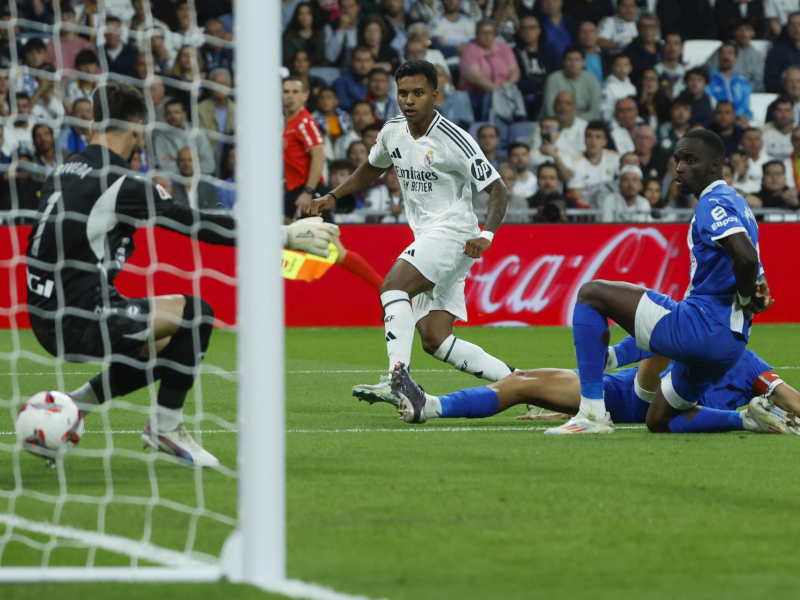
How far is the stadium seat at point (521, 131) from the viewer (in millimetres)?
14305

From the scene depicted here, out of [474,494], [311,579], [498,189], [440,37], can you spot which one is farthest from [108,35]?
[311,579]

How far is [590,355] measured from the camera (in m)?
5.36

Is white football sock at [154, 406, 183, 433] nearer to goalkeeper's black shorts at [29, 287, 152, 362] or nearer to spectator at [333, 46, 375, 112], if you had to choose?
goalkeeper's black shorts at [29, 287, 152, 362]

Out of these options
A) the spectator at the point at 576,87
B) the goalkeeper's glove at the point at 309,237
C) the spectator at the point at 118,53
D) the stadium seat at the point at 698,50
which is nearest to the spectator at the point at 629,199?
the spectator at the point at 576,87

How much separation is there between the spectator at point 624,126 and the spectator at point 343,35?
3.41m

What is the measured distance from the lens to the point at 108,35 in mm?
12727

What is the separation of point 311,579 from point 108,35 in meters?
11.0

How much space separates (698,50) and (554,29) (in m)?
2.29

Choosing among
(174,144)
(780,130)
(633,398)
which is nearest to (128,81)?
(174,144)

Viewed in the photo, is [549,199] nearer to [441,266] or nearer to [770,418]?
[441,266]

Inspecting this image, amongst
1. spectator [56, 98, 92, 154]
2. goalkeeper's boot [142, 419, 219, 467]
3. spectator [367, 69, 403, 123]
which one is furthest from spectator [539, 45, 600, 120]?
goalkeeper's boot [142, 419, 219, 467]

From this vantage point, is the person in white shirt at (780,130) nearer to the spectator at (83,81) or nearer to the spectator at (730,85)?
the spectator at (730,85)

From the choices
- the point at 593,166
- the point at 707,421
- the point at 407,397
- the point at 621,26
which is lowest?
the point at 707,421

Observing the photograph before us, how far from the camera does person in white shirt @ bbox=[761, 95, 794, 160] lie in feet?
48.0
